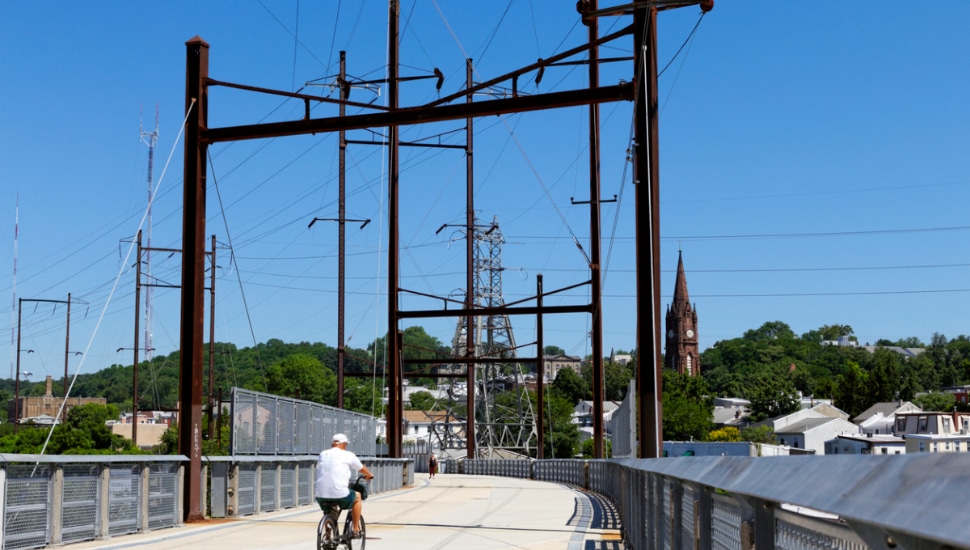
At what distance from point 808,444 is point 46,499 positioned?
112m

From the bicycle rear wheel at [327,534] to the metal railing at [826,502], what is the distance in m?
6.61

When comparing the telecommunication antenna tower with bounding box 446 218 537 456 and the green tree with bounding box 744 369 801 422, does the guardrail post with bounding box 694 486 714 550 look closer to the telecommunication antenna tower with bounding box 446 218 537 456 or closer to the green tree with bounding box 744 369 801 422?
the telecommunication antenna tower with bounding box 446 218 537 456

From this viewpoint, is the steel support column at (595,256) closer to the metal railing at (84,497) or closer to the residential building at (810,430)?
the metal railing at (84,497)

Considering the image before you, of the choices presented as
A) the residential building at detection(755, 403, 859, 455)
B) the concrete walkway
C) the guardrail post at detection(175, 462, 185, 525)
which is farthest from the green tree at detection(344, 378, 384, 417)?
the guardrail post at detection(175, 462, 185, 525)

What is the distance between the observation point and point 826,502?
7.11 ft

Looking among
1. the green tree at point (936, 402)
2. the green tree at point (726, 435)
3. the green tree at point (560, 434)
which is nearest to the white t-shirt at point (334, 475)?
the green tree at point (560, 434)

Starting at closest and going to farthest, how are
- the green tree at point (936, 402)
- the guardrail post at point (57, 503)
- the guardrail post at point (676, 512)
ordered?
the guardrail post at point (676, 512) → the guardrail post at point (57, 503) → the green tree at point (936, 402)

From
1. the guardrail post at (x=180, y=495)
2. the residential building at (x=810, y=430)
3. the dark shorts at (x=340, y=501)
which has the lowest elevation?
the residential building at (x=810, y=430)

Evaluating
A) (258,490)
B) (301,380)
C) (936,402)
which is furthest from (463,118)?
(936,402)

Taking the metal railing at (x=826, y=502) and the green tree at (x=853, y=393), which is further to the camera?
the green tree at (x=853, y=393)

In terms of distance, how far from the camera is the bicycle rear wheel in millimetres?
12453

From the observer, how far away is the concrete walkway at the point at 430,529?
15.1 meters

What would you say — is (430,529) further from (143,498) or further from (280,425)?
(280,425)

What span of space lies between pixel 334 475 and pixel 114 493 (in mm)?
4294
